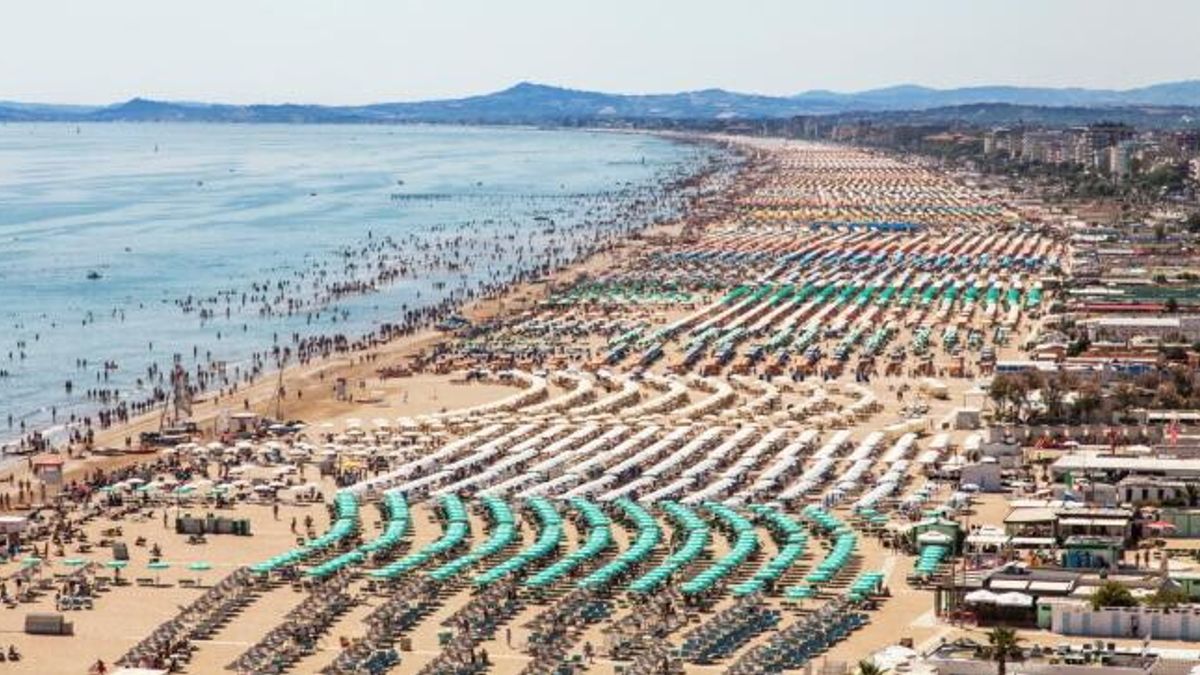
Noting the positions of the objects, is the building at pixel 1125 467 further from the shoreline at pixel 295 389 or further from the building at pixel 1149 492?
the shoreline at pixel 295 389

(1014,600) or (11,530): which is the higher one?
(1014,600)

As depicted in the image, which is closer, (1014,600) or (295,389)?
(1014,600)

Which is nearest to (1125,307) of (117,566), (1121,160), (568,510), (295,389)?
(295,389)

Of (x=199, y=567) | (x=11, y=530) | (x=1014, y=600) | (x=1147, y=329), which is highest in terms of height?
(x=1014, y=600)

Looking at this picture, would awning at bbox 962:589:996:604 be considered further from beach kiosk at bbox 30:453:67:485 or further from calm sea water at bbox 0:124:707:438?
calm sea water at bbox 0:124:707:438

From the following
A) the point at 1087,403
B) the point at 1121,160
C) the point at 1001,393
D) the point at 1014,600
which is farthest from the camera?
the point at 1121,160

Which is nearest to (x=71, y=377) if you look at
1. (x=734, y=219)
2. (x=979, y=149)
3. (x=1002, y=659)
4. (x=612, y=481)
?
(x=612, y=481)

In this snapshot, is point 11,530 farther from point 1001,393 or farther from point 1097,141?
point 1097,141
